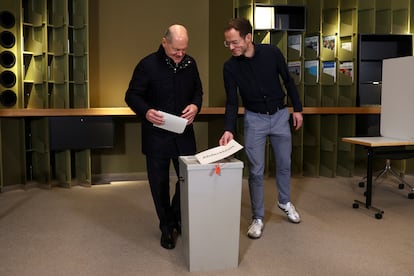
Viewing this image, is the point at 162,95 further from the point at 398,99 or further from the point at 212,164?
the point at 398,99

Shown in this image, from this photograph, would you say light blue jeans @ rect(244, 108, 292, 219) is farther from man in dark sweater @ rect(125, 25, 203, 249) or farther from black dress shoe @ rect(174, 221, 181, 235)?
black dress shoe @ rect(174, 221, 181, 235)

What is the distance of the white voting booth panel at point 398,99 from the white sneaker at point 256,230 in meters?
1.69

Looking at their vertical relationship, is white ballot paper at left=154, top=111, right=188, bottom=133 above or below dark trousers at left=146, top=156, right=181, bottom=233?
above

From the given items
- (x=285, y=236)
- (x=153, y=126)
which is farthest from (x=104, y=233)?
(x=285, y=236)

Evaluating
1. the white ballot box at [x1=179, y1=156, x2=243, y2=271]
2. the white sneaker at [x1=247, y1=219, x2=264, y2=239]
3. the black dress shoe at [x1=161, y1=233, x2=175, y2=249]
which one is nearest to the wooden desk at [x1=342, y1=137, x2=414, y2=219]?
the white sneaker at [x1=247, y1=219, x2=264, y2=239]

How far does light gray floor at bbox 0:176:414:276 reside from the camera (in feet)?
7.71

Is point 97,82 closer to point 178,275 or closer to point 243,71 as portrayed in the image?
point 243,71

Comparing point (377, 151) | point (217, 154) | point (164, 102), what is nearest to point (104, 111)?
point (164, 102)

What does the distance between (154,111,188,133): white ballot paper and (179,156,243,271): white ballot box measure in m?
0.24

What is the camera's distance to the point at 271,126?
2.91m

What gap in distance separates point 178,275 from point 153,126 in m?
0.93

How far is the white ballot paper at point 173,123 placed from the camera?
2.42m

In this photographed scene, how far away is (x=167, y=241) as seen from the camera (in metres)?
2.66

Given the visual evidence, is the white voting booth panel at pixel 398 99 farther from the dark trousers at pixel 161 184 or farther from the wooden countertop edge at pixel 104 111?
the dark trousers at pixel 161 184
